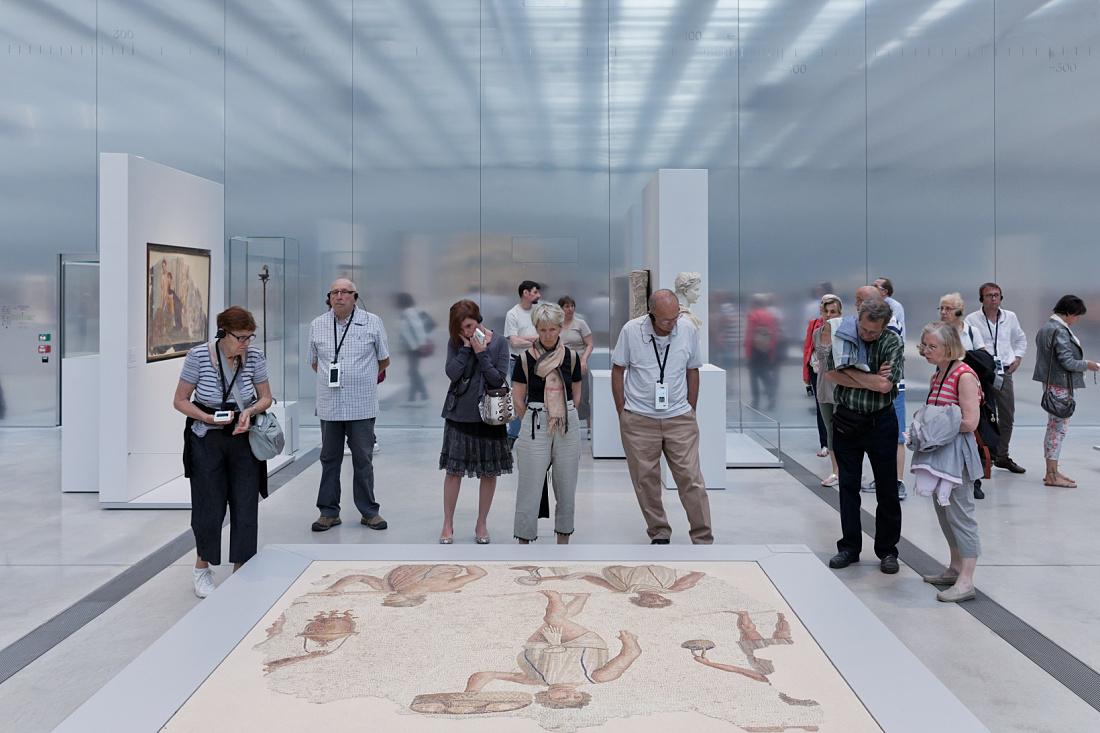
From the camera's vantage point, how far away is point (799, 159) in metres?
12.3

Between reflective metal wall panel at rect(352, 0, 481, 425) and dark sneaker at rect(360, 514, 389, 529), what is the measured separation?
5.76 meters

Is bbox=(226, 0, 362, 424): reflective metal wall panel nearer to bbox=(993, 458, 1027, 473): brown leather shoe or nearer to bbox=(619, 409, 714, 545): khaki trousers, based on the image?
bbox=(619, 409, 714, 545): khaki trousers

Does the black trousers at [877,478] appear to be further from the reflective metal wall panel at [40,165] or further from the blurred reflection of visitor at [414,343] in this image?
the reflective metal wall panel at [40,165]

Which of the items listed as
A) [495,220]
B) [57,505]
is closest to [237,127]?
[495,220]

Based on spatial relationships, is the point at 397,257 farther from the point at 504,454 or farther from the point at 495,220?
the point at 504,454

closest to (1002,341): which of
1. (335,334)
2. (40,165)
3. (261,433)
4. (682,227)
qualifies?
(682,227)

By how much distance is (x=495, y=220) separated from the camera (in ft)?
40.7

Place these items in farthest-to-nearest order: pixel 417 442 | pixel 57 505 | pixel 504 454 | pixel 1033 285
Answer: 1. pixel 1033 285
2. pixel 417 442
3. pixel 57 505
4. pixel 504 454

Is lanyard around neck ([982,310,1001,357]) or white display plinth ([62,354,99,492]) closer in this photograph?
white display plinth ([62,354,99,492])

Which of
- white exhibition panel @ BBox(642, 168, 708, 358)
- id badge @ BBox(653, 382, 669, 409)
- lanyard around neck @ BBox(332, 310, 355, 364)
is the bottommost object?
id badge @ BBox(653, 382, 669, 409)

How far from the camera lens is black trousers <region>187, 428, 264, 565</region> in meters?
4.84

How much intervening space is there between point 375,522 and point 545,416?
1956mm

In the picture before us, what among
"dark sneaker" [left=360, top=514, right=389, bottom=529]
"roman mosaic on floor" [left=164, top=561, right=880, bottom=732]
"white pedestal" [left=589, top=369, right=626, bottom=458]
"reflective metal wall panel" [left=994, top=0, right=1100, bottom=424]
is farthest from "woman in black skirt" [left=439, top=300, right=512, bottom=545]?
"reflective metal wall panel" [left=994, top=0, right=1100, bottom=424]

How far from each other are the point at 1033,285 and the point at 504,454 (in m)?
9.48
